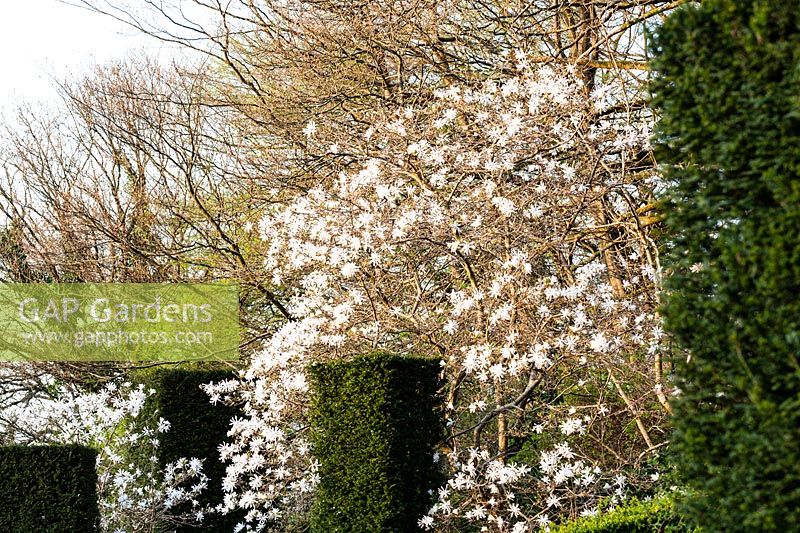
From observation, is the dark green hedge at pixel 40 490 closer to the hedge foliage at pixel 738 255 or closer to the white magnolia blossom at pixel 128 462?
the white magnolia blossom at pixel 128 462

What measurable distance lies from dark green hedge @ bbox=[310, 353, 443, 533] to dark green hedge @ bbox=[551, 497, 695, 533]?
1317 mm

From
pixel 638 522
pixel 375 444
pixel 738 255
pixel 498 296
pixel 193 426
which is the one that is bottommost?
pixel 638 522

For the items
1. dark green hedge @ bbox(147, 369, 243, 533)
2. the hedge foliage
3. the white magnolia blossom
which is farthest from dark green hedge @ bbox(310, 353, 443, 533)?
the hedge foliage

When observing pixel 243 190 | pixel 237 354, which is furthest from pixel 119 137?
pixel 237 354

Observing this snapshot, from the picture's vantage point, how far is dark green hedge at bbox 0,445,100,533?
6.29 metres

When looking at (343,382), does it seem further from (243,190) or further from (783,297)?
(243,190)

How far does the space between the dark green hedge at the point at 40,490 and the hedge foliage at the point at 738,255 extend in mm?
4678

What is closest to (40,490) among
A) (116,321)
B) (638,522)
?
(638,522)

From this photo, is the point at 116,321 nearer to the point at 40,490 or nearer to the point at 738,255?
the point at 40,490

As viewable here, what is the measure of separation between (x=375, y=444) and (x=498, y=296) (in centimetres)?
136

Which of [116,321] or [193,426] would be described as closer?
[193,426]

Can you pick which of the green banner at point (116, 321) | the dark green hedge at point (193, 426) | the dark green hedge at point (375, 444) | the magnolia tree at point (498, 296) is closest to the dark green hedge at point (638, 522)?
the magnolia tree at point (498, 296)

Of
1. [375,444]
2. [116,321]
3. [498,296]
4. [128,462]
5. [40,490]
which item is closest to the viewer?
[375,444]

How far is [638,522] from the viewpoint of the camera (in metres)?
4.72
